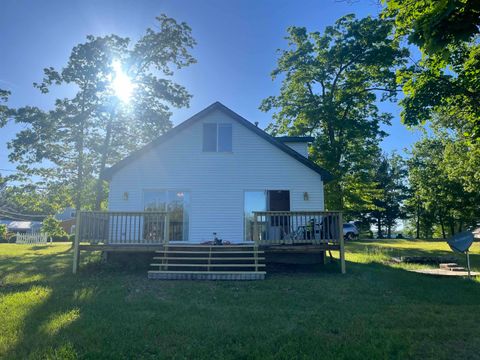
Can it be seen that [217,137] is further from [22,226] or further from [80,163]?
[22,226]

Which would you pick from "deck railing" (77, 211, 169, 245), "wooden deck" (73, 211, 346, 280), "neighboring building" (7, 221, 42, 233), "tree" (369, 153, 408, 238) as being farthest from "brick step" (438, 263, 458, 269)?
A: "neighboring building" (7, 221, 42, 233)

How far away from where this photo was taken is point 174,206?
12992 millimetres

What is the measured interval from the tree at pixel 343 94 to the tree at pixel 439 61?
662 centimetres

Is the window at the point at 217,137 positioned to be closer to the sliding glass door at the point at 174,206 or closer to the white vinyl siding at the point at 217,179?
the white vinyl siding at the point at 217,179

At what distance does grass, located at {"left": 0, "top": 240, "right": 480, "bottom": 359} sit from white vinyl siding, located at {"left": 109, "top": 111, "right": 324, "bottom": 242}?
389cm

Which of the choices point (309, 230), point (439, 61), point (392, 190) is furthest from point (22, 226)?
point (439, 61)

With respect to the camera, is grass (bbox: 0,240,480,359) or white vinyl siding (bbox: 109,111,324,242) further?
white vinyl siding (bbox: 109,111,324,242)

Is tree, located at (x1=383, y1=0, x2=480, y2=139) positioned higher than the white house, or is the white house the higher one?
tree, located at (x1=383, y1=0, x2=480, y2=139)

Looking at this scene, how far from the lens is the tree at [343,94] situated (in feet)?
68.3

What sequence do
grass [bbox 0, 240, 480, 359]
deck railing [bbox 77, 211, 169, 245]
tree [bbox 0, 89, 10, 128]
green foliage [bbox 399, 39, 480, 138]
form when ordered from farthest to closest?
tree [bbox 0, 89, 10, 128]
green foliage [bbox 399, 39, 480, 138]
deck railing [bbox 77, 211, 169, 245]
grass [bbox 0, 240, 480, 359]

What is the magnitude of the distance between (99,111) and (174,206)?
12674 mm

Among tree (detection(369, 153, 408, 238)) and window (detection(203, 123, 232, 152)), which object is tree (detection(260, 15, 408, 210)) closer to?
window (detection(203, 123, 232, 152))

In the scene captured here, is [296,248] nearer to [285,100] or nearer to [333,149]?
[333,149]

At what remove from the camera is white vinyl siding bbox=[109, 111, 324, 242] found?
12.9 metres
